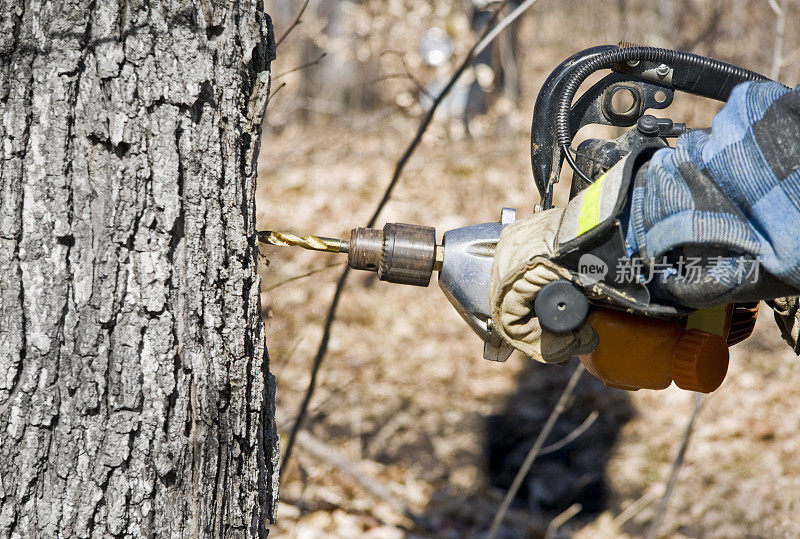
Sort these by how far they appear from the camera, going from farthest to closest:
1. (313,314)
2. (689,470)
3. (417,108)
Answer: (417,108), (313,314), (689,470)

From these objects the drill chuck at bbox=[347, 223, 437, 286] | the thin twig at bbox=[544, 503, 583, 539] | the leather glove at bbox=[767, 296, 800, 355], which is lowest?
the thin twig at bbox=[544, 503, 583, 539]

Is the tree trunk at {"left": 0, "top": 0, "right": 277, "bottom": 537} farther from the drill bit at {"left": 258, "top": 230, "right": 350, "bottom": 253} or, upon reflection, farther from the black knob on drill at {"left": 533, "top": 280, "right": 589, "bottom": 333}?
the black knob on drill at {"left": 533, "top": 280, "right": 589, "bottom": 333}

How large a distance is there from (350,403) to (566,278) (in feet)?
8.59

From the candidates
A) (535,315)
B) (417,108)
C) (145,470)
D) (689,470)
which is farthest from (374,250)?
(417,108)

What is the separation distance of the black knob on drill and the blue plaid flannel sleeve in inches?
6.0

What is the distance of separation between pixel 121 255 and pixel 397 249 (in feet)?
1.84

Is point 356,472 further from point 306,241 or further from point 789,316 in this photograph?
point 789,316

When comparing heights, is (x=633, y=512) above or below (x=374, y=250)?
below

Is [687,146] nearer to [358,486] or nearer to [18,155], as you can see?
[18,155]

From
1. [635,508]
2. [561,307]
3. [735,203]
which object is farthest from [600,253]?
[635,508]

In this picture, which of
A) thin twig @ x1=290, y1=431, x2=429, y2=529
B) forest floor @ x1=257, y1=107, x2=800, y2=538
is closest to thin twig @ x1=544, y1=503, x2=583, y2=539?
forest floor @ x1=257, y1=107, x2=800, y2=538

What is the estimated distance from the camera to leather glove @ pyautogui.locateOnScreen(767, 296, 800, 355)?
1.48m

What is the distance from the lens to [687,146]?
1.16 m


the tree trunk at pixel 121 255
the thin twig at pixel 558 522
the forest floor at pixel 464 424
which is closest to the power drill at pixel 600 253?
the tree trunk at pixel 121 255
